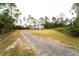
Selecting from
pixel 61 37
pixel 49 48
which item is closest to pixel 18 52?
pixel 49 48

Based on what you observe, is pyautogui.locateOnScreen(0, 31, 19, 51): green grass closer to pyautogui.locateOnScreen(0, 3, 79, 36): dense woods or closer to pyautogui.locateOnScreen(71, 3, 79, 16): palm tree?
pyautogui.locateOnScreen(0, 3, 79, 36): dense woods

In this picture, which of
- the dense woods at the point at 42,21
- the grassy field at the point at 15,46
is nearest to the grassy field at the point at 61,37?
the dense woods at the point at 42,21

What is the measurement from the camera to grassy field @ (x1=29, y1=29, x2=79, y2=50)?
160 centimetres

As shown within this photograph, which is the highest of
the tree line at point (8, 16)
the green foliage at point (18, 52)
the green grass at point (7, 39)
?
the tree line at point (8, 16)

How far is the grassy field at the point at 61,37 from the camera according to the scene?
1.60m

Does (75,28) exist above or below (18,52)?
above

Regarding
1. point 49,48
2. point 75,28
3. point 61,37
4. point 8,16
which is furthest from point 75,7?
point 8,16

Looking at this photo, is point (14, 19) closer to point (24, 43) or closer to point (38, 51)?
point (24, 43)

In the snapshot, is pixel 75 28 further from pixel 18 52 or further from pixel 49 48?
pixel 18 52

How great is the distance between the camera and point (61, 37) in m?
1.63

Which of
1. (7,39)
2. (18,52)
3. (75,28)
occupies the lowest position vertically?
(18,52)

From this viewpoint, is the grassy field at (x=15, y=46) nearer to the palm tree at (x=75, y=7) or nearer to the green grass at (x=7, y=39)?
the green grass at (x=7, y=39)

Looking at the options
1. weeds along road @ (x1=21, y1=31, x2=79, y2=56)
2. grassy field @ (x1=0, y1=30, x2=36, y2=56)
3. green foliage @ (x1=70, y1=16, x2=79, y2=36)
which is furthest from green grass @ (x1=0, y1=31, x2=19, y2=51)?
green foliage @ (x1=70, y1=16, x2=79, y2=36)

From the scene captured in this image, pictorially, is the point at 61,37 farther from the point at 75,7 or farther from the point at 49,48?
the point at 75,7
